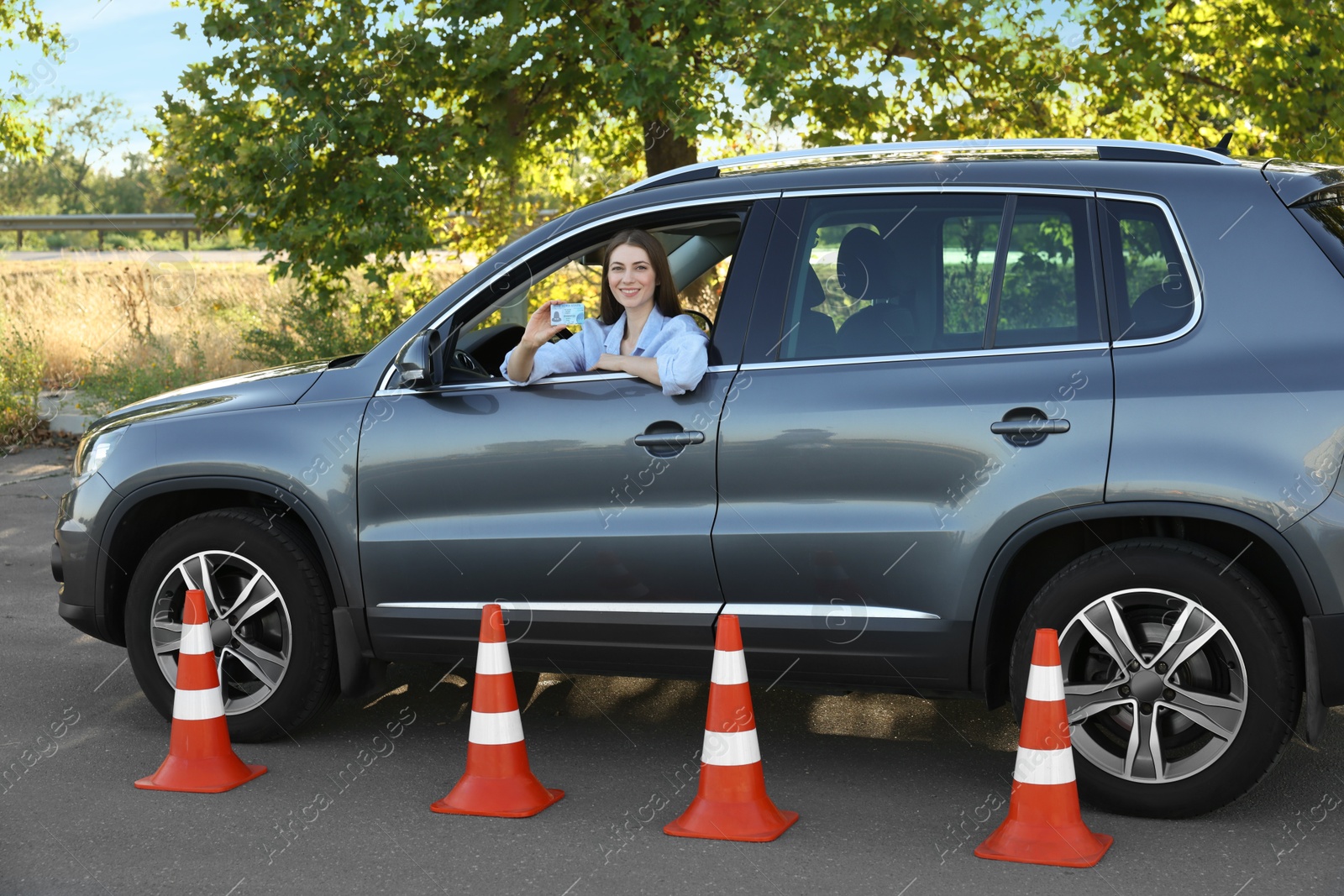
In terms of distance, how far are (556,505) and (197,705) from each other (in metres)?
1.36

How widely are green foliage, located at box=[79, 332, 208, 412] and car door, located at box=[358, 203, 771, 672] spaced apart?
687cm

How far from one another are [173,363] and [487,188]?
11.8 ft

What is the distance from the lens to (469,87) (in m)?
9.71

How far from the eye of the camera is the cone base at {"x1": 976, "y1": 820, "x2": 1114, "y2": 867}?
146 inches

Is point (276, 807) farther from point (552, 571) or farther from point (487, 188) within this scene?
point (487, 188)

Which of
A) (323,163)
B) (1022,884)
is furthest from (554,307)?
(323,163)

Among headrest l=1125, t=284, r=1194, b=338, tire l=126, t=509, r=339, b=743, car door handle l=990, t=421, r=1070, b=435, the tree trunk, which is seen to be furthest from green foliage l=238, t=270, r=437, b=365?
headrest l=1125, t=284, r=1194, b=338

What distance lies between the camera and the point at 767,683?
13.9 feet

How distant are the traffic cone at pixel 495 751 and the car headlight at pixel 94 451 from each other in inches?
68.5

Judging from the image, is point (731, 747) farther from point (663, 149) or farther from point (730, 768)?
point (663, 149)

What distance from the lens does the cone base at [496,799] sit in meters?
4.16

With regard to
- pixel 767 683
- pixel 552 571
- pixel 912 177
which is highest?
pixel 912 177

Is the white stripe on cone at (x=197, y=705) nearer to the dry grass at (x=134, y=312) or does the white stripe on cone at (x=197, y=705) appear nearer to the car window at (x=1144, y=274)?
the car window at (x=1144, y=274)

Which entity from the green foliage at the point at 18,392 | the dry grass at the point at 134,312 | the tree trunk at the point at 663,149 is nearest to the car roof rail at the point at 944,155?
the tree trunk at the point at 663,149
